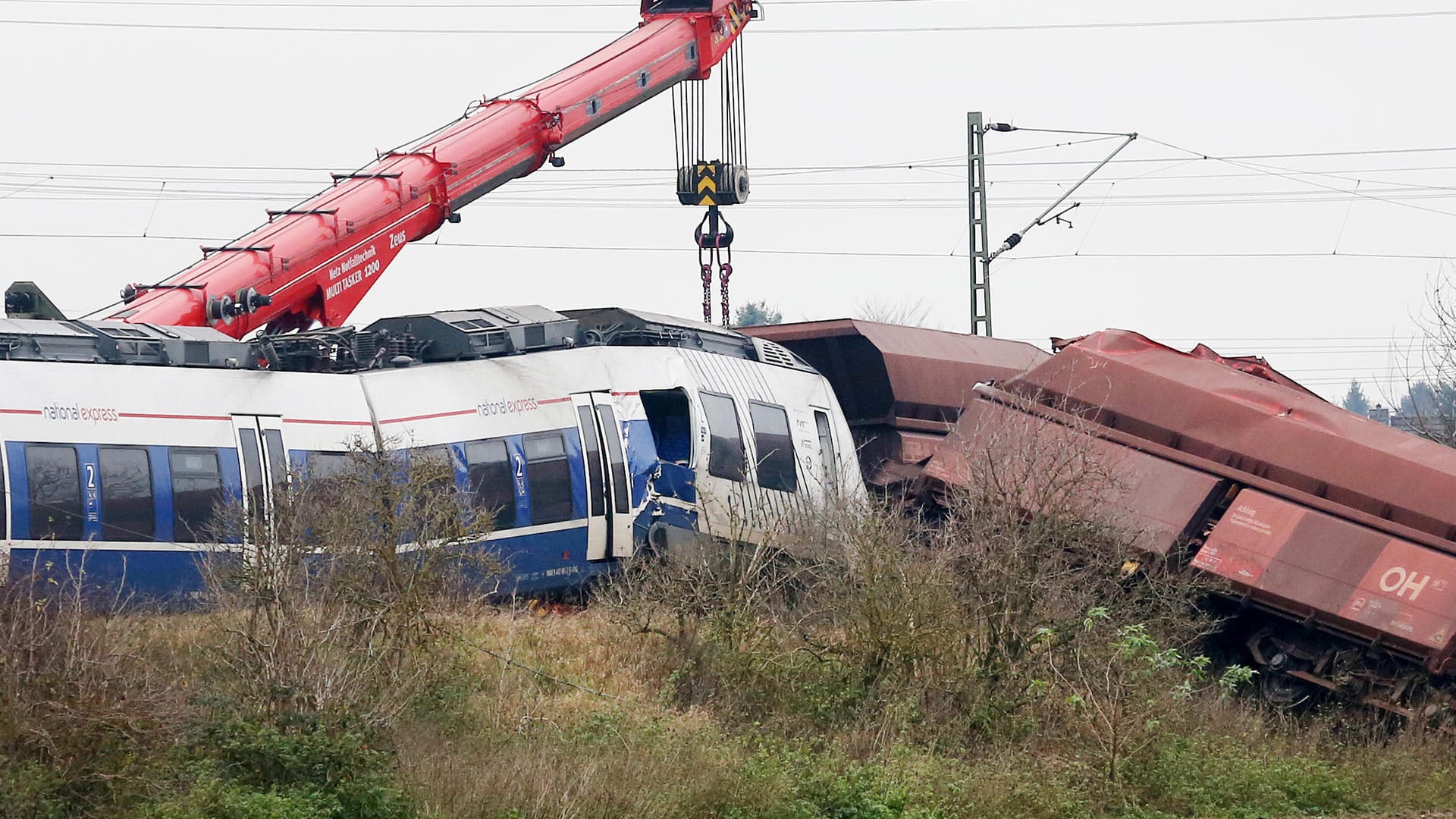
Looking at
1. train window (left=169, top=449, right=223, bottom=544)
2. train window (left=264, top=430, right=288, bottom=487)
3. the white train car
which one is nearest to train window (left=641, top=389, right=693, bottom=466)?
the white train car

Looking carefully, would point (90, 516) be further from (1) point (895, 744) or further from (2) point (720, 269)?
(2) point (720, 269)

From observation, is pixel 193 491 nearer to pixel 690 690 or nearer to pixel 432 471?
pixel 432 471

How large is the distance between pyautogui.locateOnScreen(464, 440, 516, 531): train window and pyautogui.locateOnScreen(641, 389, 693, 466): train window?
211cm

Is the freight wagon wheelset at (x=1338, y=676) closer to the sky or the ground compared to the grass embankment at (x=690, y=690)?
closer to the ground

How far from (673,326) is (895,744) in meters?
7.67

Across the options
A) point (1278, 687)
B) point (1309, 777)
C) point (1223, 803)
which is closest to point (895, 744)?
point (1223, 803)

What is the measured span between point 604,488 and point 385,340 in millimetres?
3149

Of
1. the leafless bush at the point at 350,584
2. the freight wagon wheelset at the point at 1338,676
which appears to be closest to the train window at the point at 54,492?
the leafless bush at the point at 350,584

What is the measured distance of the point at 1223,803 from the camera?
15.1 meters

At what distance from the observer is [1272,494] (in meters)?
18.5

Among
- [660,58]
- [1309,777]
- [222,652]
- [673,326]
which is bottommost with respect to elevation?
[1309,777]

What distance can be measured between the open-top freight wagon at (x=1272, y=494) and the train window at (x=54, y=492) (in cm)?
906

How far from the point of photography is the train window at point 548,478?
18.8m

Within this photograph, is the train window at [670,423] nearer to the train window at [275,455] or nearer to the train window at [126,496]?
the train window at [275,455]
